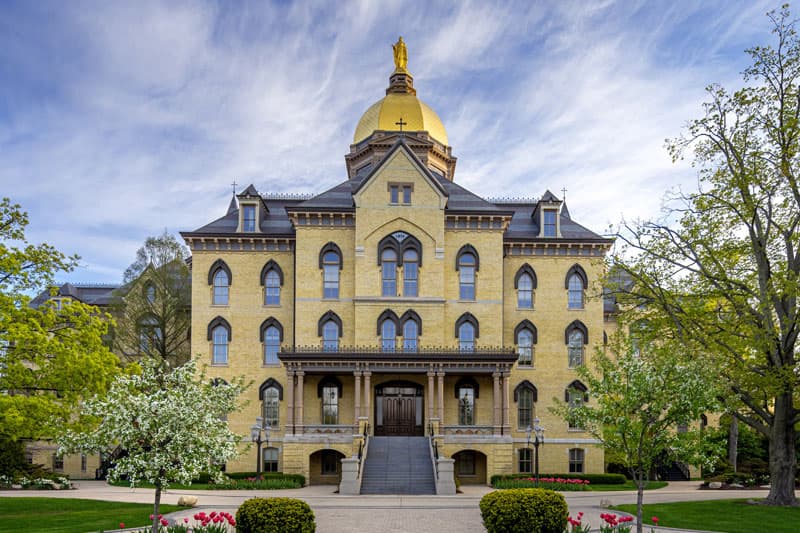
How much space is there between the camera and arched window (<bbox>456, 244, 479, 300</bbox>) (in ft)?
135

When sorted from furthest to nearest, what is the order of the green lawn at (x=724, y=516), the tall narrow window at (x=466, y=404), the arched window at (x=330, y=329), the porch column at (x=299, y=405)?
the arched window at (x=330, y=329) < the tall narrow window at (x=466, y=404) < the porch column at (x=299, y=405) < the green lawn at (x=724, y=516)

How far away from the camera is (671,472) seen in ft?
143

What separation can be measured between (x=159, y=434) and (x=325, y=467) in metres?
24.0

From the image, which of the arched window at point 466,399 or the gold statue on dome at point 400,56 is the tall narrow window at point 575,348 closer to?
the arched window at point 466,399

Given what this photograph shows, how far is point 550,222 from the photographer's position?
43000mm

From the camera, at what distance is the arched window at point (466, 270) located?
41.0 meters

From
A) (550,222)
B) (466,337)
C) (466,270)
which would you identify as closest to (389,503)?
(466,337)

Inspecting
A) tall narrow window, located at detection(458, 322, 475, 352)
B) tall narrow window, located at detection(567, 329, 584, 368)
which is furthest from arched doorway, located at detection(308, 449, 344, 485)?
tall narrow window, located at detection(567, 329, 584, 368)

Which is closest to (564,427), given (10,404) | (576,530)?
(576,530)

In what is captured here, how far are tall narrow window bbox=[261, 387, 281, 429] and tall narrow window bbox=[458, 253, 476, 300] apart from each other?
464 inches

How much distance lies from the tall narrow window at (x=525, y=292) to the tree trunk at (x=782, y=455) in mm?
17002

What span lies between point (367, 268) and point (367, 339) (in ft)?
12.8

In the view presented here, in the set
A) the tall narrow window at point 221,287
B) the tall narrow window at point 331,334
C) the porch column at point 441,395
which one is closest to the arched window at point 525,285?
the porch column at point 441,395

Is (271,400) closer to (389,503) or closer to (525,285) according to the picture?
(389,503)
